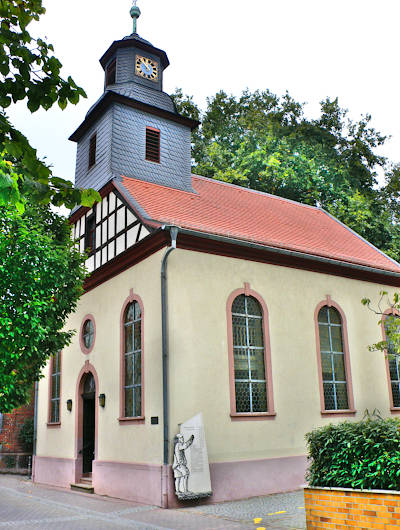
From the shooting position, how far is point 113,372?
13406mm

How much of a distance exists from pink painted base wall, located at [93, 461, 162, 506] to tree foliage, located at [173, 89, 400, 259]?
14919 mm

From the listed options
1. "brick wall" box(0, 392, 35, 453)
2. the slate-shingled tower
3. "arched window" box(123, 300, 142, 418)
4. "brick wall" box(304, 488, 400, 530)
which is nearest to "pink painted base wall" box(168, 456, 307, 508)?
"arched window" box(123, 300, 142, 418)

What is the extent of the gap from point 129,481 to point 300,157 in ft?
57.2

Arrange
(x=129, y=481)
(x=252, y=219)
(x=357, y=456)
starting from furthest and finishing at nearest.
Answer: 1. (x=252, y=219)
2. (x=129, y=481)
3. (x=357, y=456)

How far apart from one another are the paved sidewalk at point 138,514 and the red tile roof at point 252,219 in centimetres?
590

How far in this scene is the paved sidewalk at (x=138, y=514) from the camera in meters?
8.77

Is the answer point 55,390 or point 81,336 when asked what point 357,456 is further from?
point 55,390

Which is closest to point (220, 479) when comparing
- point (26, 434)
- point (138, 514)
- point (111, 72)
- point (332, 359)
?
point (138, 514)

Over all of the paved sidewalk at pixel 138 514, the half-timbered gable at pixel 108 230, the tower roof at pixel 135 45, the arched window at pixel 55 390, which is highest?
the tower roof at pixel 135 45

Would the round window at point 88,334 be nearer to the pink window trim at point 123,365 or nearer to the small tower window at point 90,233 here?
the pink window trim at point 123,365

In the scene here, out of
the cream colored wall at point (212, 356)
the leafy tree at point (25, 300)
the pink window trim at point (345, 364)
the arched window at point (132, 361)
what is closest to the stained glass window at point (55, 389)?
the cream colored wall at point (212, 356)

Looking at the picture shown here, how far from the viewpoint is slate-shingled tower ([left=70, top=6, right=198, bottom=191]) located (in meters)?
15.8

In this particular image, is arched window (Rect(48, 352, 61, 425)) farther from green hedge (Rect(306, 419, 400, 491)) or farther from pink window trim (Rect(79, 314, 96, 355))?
green hedge (Rect(306, 419, 400, 491))

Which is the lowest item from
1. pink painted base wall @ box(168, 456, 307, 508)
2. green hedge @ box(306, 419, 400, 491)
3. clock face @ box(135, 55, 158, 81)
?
pink painted base wall @ box(168, 456, 307, 508)
